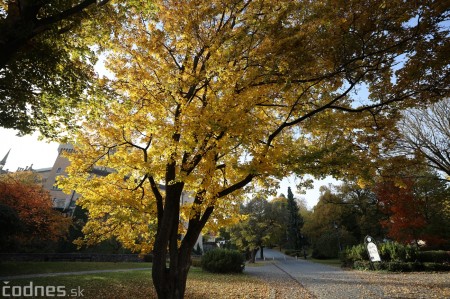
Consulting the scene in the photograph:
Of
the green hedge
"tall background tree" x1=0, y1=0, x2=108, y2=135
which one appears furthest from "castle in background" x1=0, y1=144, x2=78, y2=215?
the green hedge

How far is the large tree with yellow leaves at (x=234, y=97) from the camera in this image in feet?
20.3

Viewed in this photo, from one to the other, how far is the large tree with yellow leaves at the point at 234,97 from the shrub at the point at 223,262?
45.6 ft

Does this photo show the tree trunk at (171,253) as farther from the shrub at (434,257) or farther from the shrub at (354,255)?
the shrub at (354,255)

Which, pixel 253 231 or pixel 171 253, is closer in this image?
pixel 171 253

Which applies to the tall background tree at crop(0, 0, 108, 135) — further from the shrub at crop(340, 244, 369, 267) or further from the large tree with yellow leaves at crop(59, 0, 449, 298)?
the shrub at crop(340, 244, 369, 267)

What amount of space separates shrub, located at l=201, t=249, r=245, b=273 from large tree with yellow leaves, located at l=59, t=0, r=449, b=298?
13888 mm

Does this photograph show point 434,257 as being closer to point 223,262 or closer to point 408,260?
point 408,260

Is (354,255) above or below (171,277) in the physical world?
below

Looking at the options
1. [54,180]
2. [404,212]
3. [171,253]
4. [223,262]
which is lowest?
[223,262]

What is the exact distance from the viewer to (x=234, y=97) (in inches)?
273

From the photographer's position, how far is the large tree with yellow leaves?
20.3 ft

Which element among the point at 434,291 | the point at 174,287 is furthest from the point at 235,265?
the point at 174,287

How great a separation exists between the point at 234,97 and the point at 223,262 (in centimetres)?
1787

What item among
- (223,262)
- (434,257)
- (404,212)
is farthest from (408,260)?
(223,262)
